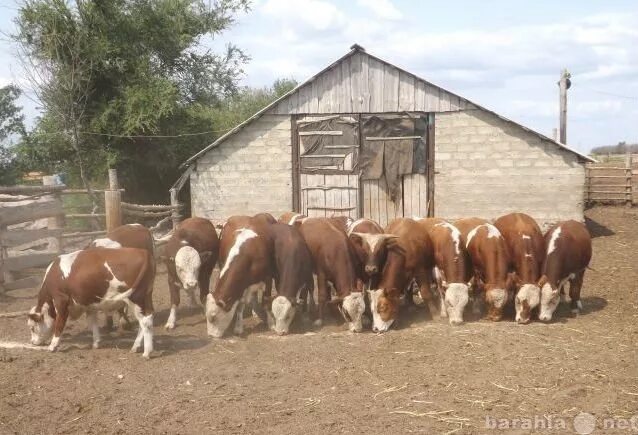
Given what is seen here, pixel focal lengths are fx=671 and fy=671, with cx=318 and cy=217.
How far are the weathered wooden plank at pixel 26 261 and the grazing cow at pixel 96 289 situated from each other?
12.1 feet

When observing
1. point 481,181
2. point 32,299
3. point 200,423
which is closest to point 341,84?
point 481,181

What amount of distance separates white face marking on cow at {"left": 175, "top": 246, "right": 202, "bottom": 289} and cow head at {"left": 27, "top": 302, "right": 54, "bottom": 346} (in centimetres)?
184

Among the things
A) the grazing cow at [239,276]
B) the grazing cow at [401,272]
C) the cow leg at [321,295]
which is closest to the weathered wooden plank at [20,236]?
the grazing cow at [239,276]

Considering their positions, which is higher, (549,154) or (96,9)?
(96,9)

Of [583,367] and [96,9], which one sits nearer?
[583,367]

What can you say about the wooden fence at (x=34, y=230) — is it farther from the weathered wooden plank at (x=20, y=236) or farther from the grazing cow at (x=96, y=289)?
the grazing cow at (x=96, y=289)

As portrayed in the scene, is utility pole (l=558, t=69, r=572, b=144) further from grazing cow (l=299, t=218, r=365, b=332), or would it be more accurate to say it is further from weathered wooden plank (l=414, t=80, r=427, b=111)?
grazing cow (l=299, t=218, r=365, b=332)

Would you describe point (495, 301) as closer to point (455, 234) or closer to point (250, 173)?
point (455, 234)

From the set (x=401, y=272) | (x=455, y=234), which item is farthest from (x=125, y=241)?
(x=455, y=234)

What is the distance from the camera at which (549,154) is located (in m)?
15.1

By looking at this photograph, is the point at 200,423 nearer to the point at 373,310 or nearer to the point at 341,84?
the point at 373,310

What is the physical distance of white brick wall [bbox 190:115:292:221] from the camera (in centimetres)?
1638

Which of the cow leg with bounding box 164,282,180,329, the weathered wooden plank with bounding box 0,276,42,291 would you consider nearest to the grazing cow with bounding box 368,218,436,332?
the cow leg with bounding box 164,282,180,329

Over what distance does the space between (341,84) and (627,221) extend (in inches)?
389
